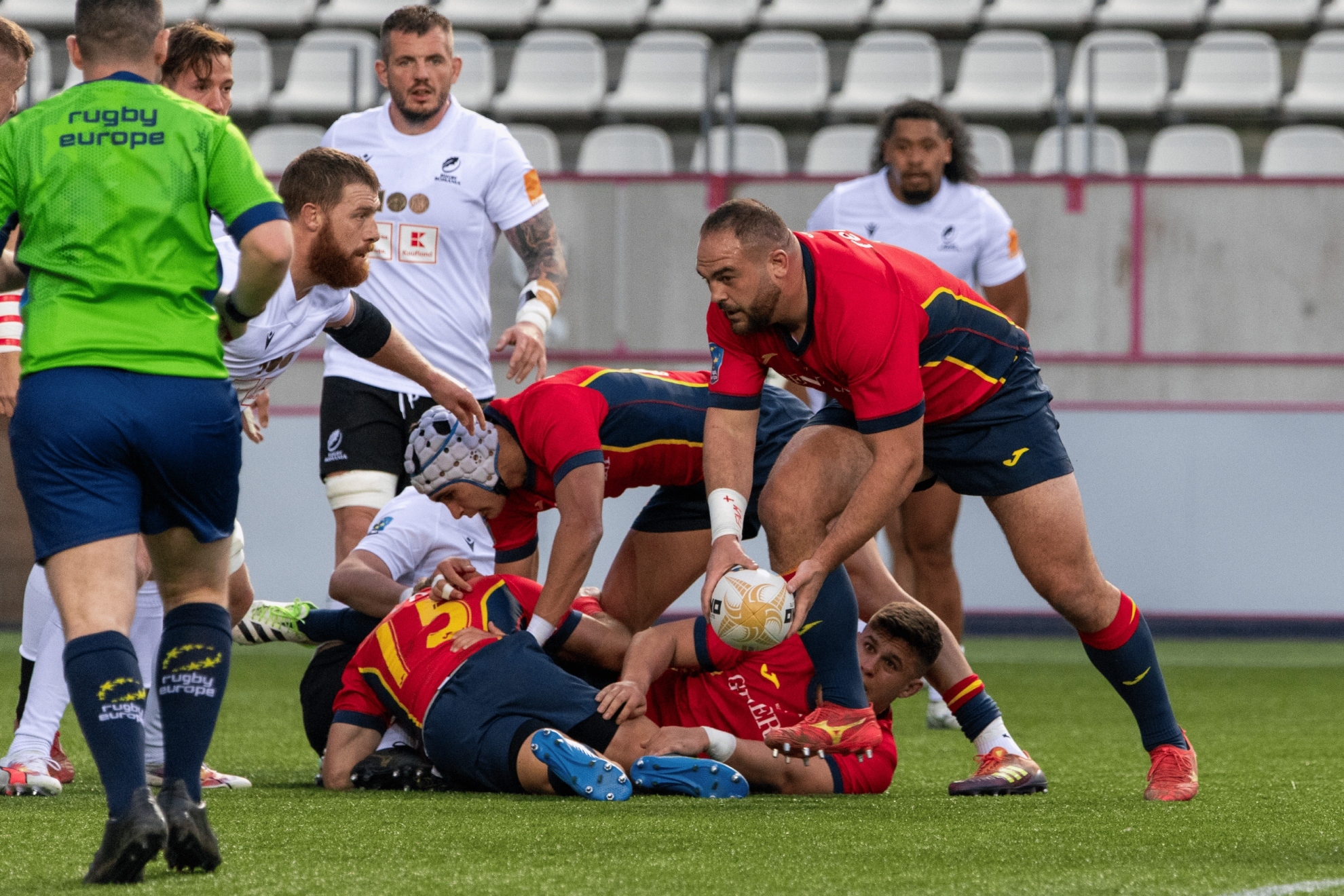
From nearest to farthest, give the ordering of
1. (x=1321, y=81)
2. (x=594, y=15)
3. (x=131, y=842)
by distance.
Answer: (x=131, y=842) < (x=1321, y=81) < (x=594, y=15)

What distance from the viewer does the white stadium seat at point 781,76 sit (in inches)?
492

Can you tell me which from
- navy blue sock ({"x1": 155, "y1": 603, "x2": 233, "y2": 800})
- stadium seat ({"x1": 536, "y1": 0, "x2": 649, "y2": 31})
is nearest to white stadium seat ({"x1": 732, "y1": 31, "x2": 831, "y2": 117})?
stadium seat ({"x1": 536, "y1": 0, "x2": 649, "y2": 31})

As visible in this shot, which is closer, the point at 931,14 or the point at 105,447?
the point at 105,447

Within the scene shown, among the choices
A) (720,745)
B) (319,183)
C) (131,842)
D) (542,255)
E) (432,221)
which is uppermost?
(319,183)

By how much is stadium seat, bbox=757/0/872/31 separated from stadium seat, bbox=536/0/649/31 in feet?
3.23

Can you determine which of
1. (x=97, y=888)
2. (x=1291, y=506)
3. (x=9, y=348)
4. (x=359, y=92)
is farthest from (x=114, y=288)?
(x=359, y=92)

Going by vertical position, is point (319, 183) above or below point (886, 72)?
below

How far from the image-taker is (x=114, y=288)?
304 cm

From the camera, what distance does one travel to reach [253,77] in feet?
41.0

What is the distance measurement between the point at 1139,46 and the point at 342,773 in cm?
943

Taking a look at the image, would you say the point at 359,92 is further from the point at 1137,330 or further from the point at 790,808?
the point at 790,808

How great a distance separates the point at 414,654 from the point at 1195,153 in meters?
8.96

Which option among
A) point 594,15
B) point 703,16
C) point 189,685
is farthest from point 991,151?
point 189,685

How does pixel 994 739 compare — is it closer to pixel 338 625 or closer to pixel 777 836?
pixel 777 836
